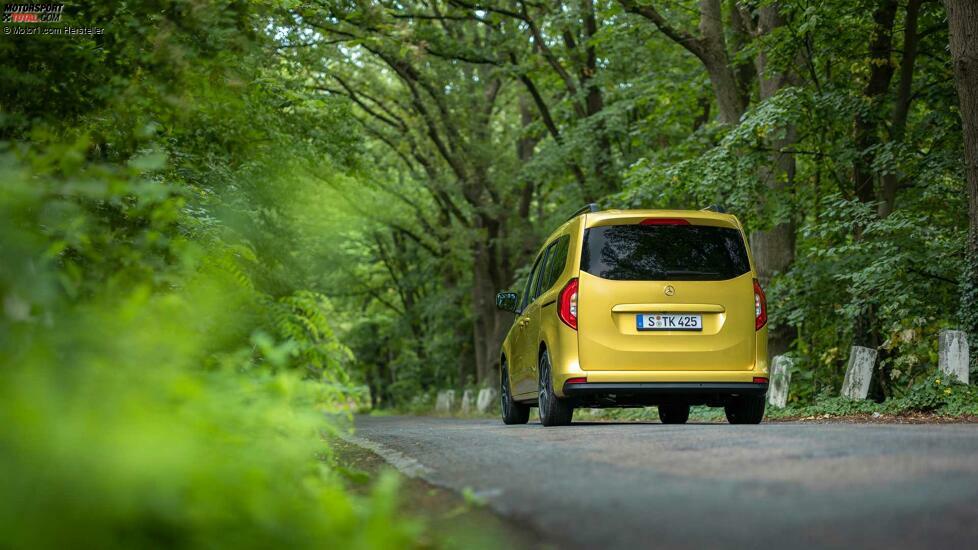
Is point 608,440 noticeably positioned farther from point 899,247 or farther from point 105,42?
point 899,247

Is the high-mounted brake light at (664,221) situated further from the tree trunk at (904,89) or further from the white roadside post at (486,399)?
the white roadside post at (486,399)

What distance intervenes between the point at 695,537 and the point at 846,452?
253 cm

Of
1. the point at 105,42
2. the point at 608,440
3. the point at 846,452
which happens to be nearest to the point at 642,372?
the point at 608,440

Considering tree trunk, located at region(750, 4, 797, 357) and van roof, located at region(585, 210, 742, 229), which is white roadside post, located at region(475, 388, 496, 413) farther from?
van roof, located at region(585, 210, 742, 229)

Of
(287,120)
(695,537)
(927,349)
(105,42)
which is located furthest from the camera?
(287,120)

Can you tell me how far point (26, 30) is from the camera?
24.3 feet

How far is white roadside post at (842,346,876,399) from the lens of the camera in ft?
49.0

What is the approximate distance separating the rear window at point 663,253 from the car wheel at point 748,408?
1.32 meters

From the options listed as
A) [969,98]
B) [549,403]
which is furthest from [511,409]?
[969,98]

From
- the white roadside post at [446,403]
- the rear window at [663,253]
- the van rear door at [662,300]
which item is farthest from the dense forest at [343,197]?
the rear window at [663,253]

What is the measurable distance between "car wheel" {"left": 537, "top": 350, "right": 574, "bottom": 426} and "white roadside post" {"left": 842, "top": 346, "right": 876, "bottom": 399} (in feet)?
17.9

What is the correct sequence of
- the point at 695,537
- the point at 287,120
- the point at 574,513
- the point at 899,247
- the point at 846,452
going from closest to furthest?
the point at 695,537 < the point at 574,513 < the point at 846,452 < the point at 899,247 < the point at 287,120

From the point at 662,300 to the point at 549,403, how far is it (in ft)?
5.01

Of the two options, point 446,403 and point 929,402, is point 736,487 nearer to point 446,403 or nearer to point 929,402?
point 929,402
